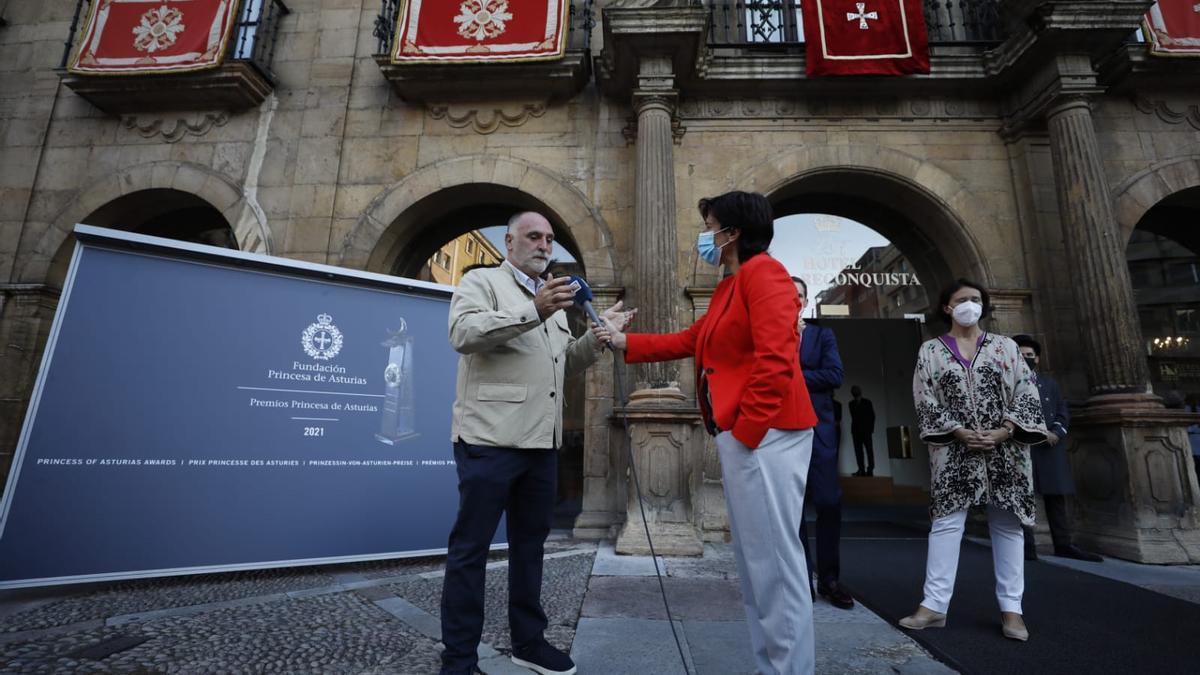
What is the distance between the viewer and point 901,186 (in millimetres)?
6668

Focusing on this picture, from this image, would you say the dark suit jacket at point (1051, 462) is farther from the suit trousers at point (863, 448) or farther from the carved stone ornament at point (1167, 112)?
the suit trousers at point (863, 448)

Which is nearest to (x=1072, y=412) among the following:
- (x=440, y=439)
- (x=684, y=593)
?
(x=684, y=593)

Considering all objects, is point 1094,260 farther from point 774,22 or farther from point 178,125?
point 178,125

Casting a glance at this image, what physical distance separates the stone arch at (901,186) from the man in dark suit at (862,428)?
376cm

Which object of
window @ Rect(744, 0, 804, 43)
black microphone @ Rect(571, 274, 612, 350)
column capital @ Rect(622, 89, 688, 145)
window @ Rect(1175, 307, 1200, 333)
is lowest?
black microphone @ Rect(571, 274, 612, 350)

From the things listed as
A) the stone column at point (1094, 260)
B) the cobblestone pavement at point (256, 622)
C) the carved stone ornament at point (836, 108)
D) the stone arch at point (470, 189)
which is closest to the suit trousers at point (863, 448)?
the stone column at point (1094, 260)

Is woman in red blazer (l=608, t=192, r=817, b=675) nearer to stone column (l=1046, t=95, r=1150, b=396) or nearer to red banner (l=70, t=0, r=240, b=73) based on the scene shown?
stone column (l=1046, t=95, r=1150, b=396)

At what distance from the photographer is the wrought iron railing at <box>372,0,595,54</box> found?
7.21m

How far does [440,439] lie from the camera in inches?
174

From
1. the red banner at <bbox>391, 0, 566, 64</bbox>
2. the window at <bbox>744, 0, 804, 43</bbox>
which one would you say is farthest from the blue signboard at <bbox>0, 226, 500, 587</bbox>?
the window at <bbox>744, 0, 804, 43</bbox>

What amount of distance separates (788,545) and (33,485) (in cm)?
433

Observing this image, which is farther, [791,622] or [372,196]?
[372,196]

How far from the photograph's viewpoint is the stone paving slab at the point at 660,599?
2.92m

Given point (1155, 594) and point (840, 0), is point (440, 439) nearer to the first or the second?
point (1155, 594)
